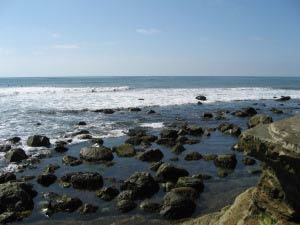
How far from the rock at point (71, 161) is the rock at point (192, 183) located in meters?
6.09

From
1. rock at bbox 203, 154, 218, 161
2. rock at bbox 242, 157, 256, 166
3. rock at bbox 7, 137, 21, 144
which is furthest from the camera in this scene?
rock at bbox 7, 137, 21, 144

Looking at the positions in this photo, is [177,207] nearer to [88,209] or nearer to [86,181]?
[88,209]

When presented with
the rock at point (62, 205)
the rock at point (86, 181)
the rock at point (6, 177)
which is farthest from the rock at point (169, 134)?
the rock at point (62, 205)

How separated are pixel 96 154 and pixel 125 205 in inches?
265

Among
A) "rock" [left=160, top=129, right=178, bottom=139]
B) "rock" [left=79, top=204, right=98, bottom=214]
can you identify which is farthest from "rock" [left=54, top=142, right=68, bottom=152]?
"rock" [left=79, top=204, right=98, bottom=214]

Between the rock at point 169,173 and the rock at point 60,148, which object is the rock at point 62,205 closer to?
the rock at point 169,173

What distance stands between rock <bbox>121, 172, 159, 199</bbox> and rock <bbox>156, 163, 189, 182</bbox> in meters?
1.06

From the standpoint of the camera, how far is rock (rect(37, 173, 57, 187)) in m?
15.0

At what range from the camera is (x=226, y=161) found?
55.4 feet

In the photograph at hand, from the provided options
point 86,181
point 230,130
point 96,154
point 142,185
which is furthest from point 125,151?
point 230,130

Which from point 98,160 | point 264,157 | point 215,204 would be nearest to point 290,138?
point 264,157

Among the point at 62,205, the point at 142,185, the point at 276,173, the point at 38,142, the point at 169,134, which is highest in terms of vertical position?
the point at 276,173

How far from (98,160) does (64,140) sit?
235 inches

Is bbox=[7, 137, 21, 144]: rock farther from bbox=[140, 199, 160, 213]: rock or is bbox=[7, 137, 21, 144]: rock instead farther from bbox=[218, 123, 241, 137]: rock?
bbox=[218, 123, 241, 137]: rock
